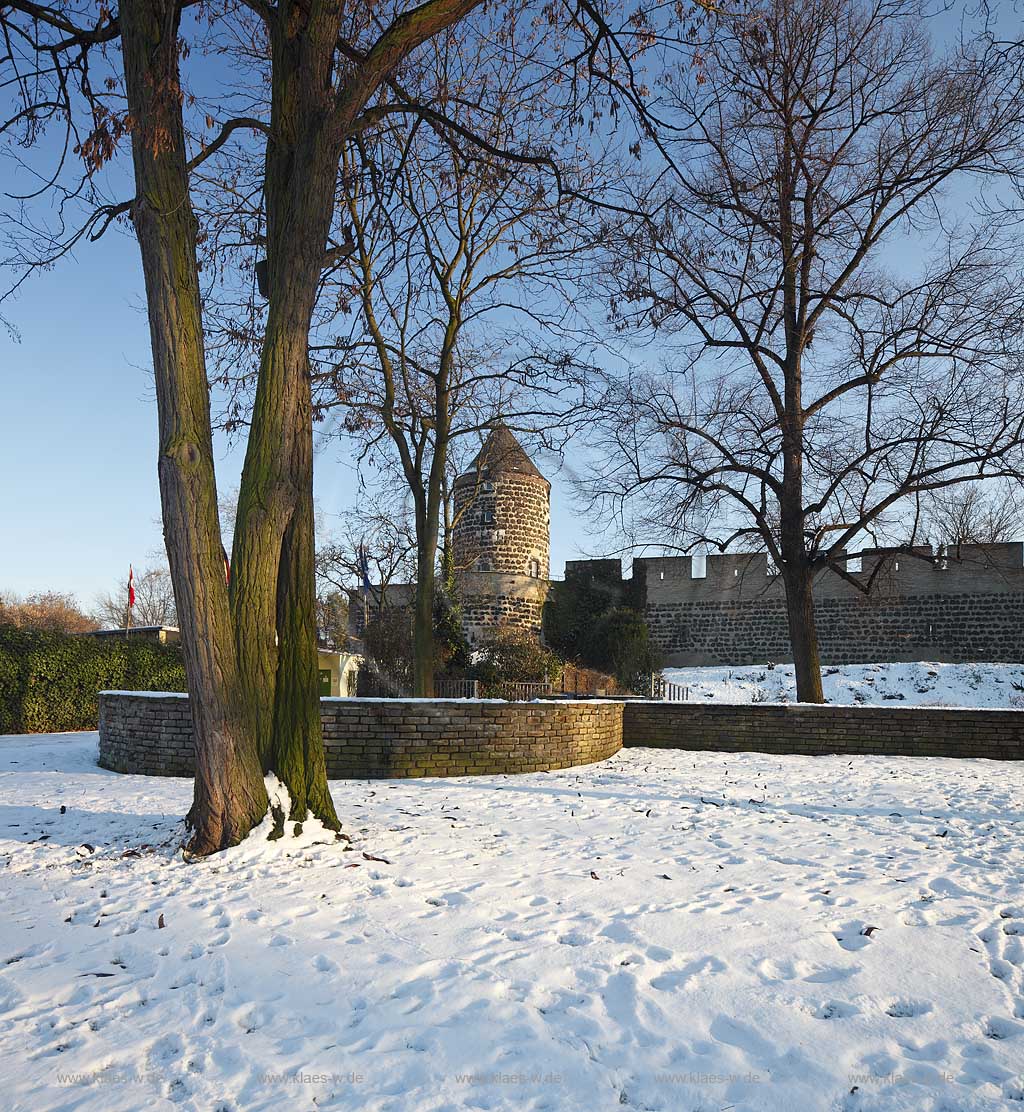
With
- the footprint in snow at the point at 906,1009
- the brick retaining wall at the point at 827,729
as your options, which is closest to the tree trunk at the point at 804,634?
the brick retaining wall at the point at 827,729

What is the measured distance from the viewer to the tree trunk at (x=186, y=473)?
511 cm

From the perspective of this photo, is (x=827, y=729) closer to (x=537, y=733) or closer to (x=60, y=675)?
(x=537, y=733)

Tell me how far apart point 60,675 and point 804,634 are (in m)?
13.2

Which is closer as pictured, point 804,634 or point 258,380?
point 258,380

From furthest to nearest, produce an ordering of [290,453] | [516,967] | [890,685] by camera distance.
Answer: [890,685], [290,453], [516,967]

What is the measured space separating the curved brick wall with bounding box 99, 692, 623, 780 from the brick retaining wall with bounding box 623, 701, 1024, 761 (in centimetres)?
298

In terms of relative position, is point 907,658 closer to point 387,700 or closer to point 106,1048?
point 387,700

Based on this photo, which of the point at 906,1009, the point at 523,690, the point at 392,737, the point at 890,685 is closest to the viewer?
the point at 906,1009

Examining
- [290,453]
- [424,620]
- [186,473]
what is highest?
[290,453]

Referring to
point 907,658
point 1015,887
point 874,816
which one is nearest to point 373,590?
point 907,658

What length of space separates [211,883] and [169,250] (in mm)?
3754

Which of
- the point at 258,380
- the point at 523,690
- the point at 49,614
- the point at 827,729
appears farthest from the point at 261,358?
the point at 49,614

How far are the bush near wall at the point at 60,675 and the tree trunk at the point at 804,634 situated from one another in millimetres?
11960

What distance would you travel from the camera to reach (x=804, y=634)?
13.2 meters
